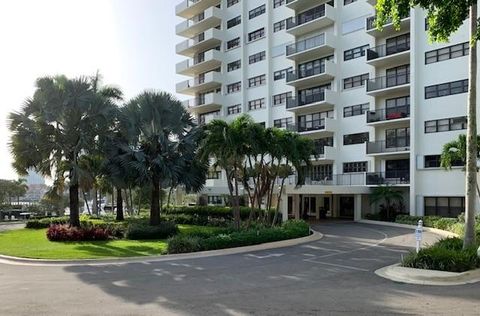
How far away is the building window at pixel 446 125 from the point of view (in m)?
33.6

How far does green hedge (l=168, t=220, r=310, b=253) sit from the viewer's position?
63.8ft

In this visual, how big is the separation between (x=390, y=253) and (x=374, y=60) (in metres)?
24.0

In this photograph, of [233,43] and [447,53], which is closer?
[447,53]

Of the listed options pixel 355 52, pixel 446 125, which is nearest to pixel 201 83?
pixel 355 52

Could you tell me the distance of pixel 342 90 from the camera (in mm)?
43125

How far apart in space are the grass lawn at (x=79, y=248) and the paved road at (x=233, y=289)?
93.0 inches

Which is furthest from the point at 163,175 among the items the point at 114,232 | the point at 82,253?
the point at 82,253

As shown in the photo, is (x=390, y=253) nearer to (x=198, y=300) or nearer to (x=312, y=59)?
(x=198, y=300)

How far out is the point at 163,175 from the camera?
A: 28.1 metres

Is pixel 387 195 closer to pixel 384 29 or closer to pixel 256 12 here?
pixel 384 29

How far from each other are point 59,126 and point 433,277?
75.1 feet

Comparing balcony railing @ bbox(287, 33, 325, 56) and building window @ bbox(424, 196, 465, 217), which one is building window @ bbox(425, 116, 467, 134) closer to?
building window @ bbox(424, 196, 465, 217)

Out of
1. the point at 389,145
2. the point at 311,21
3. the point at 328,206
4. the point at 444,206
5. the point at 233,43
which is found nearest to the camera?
the point at 444,206

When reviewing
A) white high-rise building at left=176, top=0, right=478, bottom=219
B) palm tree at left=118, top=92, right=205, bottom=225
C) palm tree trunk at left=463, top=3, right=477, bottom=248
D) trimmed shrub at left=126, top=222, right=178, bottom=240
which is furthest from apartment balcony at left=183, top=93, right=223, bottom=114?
palm tree trunk at left=463, top=3, right=477, bottom=248
